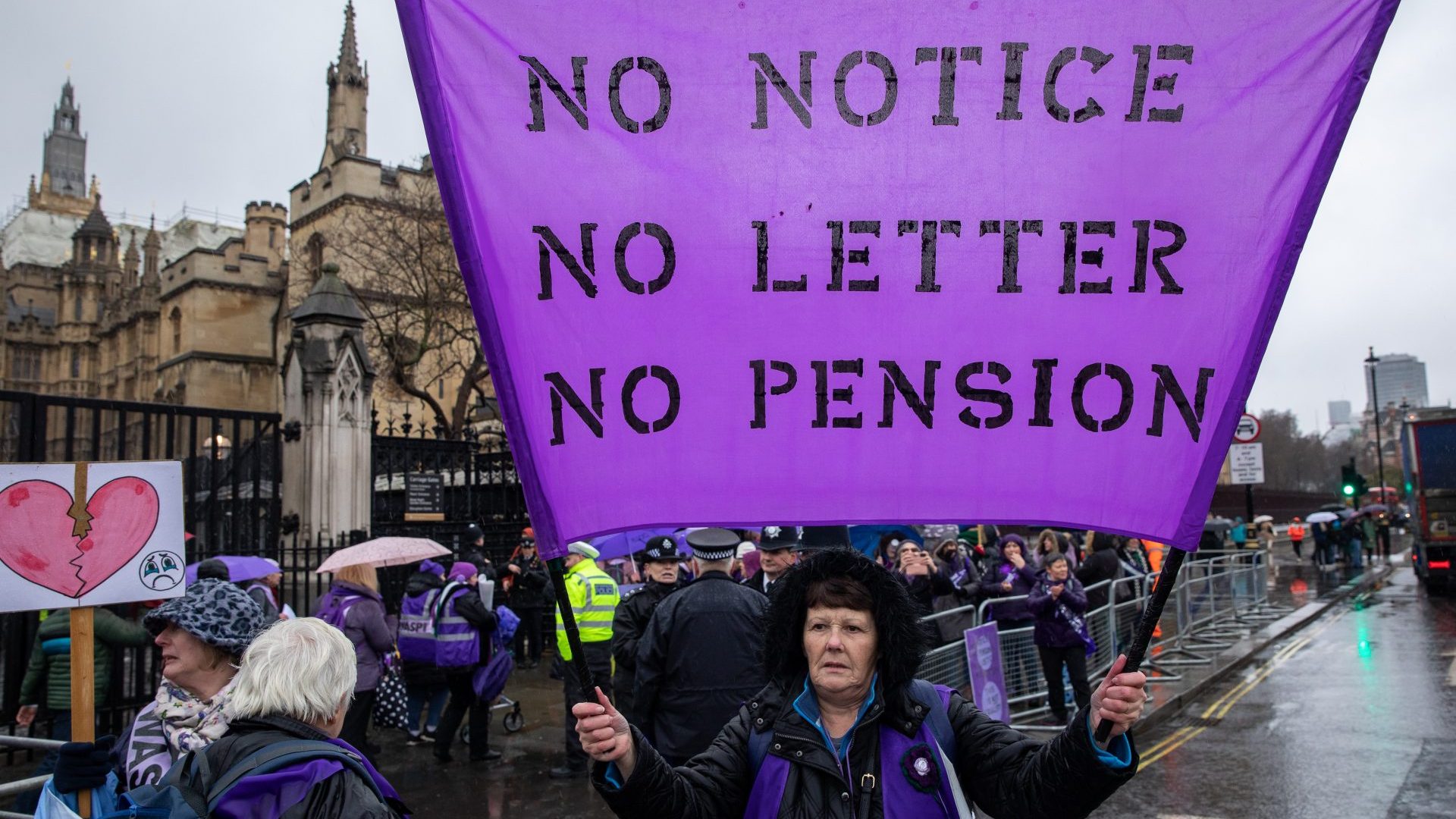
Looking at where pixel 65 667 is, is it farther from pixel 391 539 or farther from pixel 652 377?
pixel 652 377

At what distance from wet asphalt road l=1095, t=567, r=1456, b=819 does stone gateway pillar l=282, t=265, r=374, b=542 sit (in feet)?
30.5

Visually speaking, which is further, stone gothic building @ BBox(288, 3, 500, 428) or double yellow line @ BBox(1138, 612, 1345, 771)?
stone gothic building @ BBox(288, 3, 500, 428)

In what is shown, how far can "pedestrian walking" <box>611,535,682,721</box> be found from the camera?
19.0 feet

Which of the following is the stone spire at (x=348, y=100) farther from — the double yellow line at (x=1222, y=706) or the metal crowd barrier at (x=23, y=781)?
the metal crowd barrier at (x=23, y=781)

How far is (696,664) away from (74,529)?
8.80 ft

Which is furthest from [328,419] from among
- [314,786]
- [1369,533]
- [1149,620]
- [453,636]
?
[1369,533]

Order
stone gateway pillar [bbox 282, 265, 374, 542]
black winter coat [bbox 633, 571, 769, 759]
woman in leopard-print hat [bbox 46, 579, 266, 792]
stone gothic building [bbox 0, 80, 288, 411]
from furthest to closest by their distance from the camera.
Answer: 1. stone gothic building [bbox 0, 80, 288, 411]
2. stone gateway pillar [bbox 282, 265, 374, 542]
3. black winter coat [bbox 633, 571, 769, 759]
4. woman in leopard-print hat [bbox 46, 579, 266, 792]

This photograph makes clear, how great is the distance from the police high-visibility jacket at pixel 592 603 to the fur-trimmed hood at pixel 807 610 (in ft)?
18.3

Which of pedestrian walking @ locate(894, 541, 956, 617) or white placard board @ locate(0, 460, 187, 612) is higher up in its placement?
white placard board @ locate(0, 460, 187, 612)

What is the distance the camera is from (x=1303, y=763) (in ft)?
26.8

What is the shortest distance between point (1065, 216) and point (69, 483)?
3.92 metres

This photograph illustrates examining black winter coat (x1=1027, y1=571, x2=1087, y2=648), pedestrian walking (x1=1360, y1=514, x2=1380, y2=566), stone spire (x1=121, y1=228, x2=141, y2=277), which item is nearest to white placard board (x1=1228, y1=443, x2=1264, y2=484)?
black winter coat (x1=1027, y1=571, x2=1087, y2=648)

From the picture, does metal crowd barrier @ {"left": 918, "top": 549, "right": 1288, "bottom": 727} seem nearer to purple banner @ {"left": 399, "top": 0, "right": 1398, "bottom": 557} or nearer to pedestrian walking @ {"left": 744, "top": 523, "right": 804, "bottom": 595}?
pedestrian walking @ {"left": 744, "top": 523, "right": 804, "bottom": 595}

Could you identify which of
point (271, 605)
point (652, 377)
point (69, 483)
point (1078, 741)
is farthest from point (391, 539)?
point (1078, 741)
